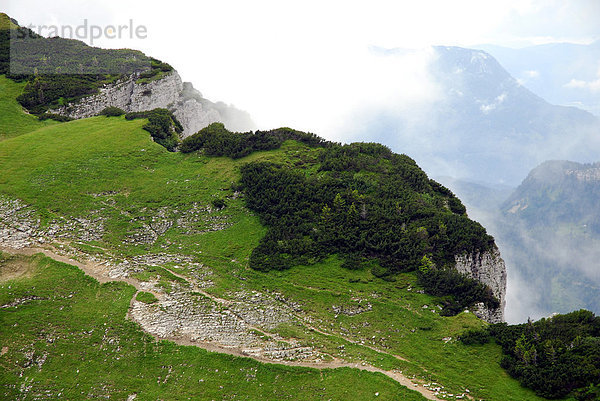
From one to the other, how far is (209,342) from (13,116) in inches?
2409

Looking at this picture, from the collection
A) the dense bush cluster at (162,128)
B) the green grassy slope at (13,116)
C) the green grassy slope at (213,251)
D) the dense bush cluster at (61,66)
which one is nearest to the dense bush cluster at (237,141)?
the green grassy slope at (213,251)

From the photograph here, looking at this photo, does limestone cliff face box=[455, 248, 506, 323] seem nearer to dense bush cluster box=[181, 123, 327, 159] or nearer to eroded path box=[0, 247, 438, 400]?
eroded path box=[0, 247, 438, 400]

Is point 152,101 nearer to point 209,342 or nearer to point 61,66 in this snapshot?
point 61,66

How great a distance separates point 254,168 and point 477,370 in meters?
35.3

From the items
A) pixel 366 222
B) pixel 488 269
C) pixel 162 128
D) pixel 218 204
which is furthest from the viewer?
pixel 162 128

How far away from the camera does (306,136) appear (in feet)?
216

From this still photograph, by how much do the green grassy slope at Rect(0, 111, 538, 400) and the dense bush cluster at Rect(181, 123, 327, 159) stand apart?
170 cm

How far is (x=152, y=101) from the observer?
3465 inches

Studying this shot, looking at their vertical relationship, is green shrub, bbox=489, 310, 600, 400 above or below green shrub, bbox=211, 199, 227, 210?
below

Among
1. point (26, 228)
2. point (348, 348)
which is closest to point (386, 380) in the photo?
point (348, 348)

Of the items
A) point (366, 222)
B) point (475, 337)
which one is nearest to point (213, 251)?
point (366, 222)

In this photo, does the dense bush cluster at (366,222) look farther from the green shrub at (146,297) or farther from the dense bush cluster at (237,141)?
the green shrub at (146,297)

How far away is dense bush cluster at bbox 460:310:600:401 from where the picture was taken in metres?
24.8

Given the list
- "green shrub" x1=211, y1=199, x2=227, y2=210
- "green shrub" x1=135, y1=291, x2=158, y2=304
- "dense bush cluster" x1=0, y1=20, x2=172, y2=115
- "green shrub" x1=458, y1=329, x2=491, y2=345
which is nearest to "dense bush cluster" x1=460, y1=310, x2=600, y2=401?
"green shrub" x1=458, y1=329, x2=491, y2=345
